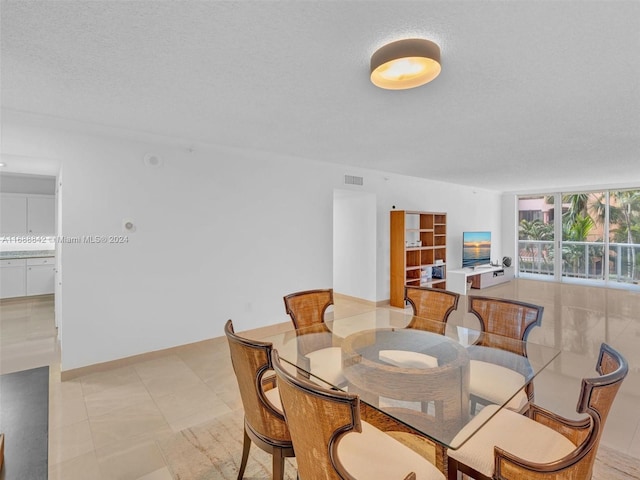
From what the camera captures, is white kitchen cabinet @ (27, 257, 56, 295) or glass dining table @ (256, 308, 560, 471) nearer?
glass dining table @ (256, 308, 560, 471)

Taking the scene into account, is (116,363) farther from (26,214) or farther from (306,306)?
(26,214)

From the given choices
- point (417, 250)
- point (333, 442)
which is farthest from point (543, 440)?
point (417, 250)

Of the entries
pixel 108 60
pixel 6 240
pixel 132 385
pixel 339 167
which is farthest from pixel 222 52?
pixel 6 240

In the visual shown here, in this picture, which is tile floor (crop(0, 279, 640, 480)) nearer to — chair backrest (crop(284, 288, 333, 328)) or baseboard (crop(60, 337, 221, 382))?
baseboard (crop(60, 337, 221, 382))

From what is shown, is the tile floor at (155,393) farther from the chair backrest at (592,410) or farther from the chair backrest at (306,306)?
the chair backrest at (592,410)

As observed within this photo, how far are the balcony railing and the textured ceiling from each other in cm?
530

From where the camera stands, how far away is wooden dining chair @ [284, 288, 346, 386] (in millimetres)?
1979

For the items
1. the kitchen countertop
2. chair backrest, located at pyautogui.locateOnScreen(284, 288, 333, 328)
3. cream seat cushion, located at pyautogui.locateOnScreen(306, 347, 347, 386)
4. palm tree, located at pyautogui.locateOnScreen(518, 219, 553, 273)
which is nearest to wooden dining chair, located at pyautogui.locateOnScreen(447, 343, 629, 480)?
cream seat cushion, located at pyautogui.locateOnScreen(306, 347, 347, 386)

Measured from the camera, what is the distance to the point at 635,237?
7.16m

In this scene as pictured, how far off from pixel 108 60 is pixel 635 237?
391 inches

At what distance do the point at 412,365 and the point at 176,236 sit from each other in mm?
2922

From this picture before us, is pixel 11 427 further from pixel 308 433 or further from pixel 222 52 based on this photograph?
pixel 222 52

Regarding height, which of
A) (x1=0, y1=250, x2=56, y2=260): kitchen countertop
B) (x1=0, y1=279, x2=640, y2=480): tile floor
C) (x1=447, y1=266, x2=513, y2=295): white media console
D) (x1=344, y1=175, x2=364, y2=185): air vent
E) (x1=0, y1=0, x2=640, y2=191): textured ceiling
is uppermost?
(x1=0, y1=0, x2=640, y2=191): textured ceiling

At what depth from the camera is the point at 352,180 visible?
529cm
